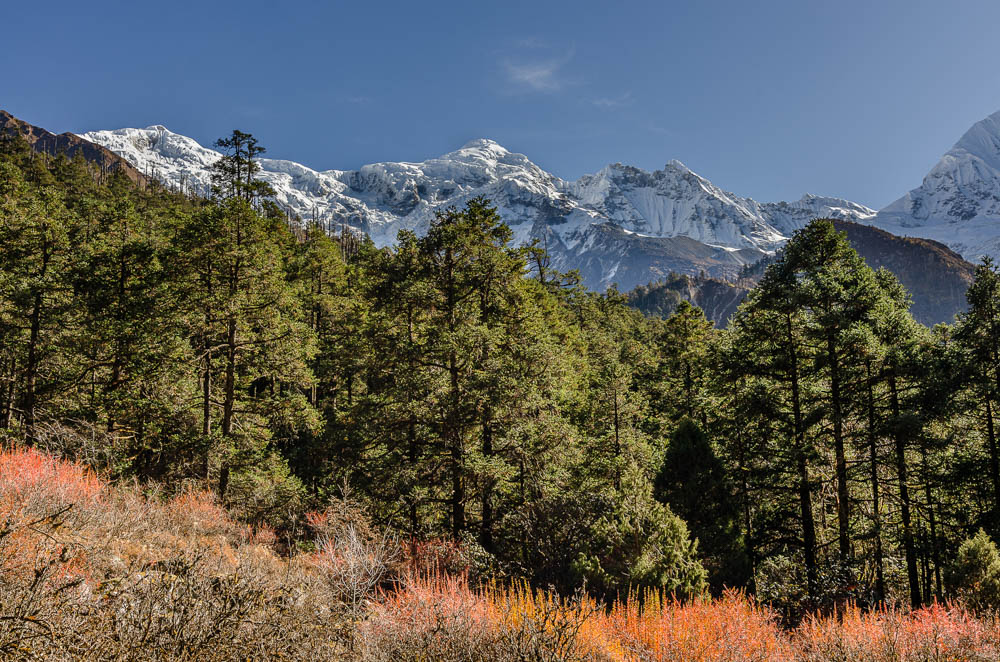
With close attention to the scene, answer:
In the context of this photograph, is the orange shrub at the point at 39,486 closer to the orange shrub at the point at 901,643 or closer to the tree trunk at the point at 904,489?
the orange shrub at the point at 901,643

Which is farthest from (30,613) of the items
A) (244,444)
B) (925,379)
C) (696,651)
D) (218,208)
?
(925,379)

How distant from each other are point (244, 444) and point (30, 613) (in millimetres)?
10920

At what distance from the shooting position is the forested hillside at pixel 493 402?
12156 mm

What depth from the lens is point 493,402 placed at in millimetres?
12078

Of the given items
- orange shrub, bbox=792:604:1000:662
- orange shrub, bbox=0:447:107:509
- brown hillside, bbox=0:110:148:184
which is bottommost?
orange shrub, bbox=792:604:1000:662

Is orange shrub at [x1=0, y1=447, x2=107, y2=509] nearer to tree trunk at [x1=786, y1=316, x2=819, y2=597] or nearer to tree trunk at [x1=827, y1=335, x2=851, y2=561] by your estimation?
tree trunk at [x1=786, y1=316, x2=819, y2=597]

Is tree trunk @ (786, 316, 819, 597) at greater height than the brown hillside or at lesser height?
lesser

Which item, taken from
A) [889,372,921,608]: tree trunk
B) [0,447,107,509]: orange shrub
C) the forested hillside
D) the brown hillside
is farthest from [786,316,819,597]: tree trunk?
the brown hillside

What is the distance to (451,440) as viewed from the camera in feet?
40.5

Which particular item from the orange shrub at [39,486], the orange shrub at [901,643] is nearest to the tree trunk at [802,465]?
the orange shrub at [901,643]

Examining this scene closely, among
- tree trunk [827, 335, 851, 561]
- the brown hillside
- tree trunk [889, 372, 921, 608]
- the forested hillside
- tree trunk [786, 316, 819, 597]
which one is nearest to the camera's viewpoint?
the forested hillside

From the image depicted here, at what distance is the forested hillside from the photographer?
39.9 ft

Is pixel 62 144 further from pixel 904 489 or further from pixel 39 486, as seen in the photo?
pixel 904 489

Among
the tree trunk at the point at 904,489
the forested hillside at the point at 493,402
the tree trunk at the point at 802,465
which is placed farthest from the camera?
the tree trunk at the point at 802,465
